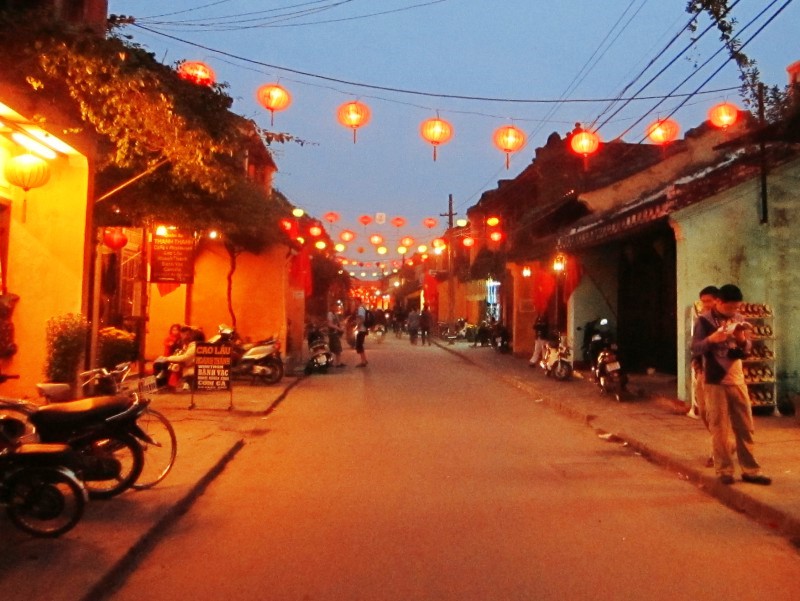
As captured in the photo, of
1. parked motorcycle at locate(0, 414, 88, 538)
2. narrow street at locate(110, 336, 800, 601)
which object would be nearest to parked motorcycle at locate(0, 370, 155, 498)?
parked motorcycle at locate(0, 414, 88, 538)

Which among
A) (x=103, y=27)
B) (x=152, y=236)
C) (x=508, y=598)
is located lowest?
(x=508, y=598)

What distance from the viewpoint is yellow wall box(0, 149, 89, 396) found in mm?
10023

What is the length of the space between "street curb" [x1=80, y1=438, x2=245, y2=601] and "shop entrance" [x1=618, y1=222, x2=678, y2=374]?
11453 millimetres

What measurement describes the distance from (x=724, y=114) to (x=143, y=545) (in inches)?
581

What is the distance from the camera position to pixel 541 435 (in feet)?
39.1

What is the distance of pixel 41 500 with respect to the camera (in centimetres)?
602

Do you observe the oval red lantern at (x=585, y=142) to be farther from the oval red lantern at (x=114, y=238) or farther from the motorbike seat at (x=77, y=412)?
the motorbike seat at (x=77, y=412)

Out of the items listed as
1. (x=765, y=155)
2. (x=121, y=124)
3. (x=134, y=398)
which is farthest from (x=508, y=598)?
(x=765, y=155)

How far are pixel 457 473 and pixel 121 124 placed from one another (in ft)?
17.3

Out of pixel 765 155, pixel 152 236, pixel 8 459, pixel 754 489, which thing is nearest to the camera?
pixel 8 459

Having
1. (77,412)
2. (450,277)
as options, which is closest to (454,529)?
(77,412)

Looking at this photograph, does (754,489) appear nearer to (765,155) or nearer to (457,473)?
(457,473)

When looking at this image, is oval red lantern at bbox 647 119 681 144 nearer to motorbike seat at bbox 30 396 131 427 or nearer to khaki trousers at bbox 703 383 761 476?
khaki trousers at bbox 703 383 761 476

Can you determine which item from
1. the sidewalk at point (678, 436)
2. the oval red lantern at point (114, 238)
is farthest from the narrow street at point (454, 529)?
the oval red lantern at point (114, 238)
